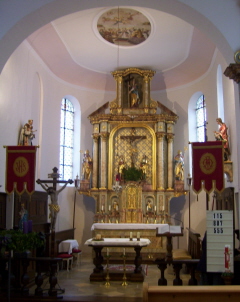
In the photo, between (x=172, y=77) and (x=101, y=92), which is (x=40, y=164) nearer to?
(x=101, y=92)

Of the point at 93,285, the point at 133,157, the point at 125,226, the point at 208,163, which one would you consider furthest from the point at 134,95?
the point at 208,163

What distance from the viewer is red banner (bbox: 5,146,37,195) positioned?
873 cm

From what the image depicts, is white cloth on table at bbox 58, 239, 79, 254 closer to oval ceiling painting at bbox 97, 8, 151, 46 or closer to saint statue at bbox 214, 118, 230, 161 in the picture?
saint statue at bbox 214, 118, 230, 161

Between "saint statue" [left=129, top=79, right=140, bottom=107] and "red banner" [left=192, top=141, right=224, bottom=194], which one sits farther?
"saint statue" [left=129, top=79, right=140, bottom=107]

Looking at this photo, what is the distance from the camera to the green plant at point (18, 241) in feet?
21.3

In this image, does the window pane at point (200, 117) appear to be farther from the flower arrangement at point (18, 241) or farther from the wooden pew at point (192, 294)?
the wooden pew at point (192, 294)

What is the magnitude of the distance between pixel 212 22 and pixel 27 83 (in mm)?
7129

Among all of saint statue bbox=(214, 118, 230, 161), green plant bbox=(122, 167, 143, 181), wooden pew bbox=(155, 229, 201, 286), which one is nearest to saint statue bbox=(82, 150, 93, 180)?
green plant bbox=(122, 167, 143, 181)

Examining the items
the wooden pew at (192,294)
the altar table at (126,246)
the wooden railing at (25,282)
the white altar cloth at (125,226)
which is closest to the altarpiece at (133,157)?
the white altar cloth at (125,226)

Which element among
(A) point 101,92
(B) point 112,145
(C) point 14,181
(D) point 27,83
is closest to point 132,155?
(B) point 112,145

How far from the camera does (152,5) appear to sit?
8.66 m

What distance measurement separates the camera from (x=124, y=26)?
1407 cm

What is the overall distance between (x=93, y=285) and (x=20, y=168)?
3.52 m

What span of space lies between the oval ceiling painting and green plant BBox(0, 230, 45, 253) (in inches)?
342
